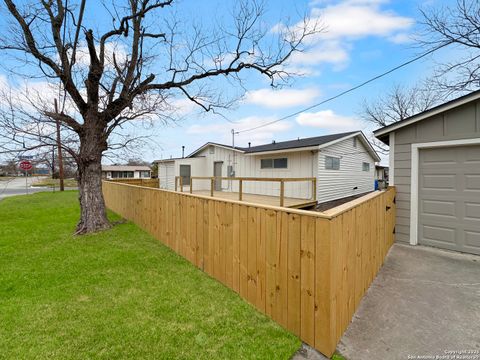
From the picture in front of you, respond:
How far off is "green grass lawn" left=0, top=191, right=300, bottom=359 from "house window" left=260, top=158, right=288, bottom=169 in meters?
7.71

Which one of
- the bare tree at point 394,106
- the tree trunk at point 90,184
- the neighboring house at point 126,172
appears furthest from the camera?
the neighboring house at point 126,172

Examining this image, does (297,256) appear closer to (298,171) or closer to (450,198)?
(450,198)

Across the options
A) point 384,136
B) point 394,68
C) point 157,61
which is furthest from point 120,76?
point 394,68

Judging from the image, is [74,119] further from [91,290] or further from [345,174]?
[345,174]

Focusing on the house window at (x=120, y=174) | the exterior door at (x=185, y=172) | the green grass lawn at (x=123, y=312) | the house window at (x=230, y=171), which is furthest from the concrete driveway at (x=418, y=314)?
the house window at (x=120, y=174)

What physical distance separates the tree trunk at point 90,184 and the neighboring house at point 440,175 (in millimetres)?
7375

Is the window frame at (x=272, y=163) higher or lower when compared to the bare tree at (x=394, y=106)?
lower

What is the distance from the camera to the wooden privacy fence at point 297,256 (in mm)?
2037

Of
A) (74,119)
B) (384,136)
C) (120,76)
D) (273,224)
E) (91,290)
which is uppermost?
(120,76)

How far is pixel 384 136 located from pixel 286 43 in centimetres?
433

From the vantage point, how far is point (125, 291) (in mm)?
3225

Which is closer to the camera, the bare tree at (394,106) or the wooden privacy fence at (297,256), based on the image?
the wooden privacy fence at (297,256)

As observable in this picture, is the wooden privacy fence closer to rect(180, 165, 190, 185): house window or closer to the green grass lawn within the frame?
the green grass lawn

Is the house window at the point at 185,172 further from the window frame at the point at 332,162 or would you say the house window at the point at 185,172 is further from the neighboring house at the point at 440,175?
the neighboring house at the point at 440,175
